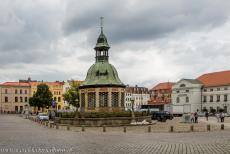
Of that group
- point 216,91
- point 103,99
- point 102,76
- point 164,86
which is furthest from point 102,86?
point 164,86

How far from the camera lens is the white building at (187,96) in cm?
11806

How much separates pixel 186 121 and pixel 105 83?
11502 millimetres

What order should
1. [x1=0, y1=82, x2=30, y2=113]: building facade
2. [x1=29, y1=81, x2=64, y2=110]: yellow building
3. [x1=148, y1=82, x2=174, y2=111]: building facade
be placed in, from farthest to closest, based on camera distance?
[x1=29, y1=81, x2=64, y2=110]: yellow building → [x1=0, y1=82, x2=30, y2=113]: building facade → [x1=148, y1=82, x2=174, y2=111]: building facade

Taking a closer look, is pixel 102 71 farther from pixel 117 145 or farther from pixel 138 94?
pixel 138 94

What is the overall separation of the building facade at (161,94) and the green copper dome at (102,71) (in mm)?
77269

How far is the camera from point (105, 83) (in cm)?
5156

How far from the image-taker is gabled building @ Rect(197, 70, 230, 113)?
110188 mm

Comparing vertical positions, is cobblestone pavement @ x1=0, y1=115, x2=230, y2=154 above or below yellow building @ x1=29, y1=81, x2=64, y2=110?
below

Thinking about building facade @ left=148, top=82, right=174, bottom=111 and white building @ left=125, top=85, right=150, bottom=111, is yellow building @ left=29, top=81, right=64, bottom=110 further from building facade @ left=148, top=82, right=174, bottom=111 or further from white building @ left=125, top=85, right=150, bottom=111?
building facade @ left=148, top=82, right=174, bottom=111

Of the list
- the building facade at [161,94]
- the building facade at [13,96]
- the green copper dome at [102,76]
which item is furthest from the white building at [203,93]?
the green copper dome at [102,76]

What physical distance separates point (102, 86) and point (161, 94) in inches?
3854

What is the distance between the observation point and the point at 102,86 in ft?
168

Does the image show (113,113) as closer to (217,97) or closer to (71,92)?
(71,92)

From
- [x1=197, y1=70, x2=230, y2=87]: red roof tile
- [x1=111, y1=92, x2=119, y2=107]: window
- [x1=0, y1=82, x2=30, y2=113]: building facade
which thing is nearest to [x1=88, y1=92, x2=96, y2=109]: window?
[x1=111, y1=92, x2=119, y2=107]: window
